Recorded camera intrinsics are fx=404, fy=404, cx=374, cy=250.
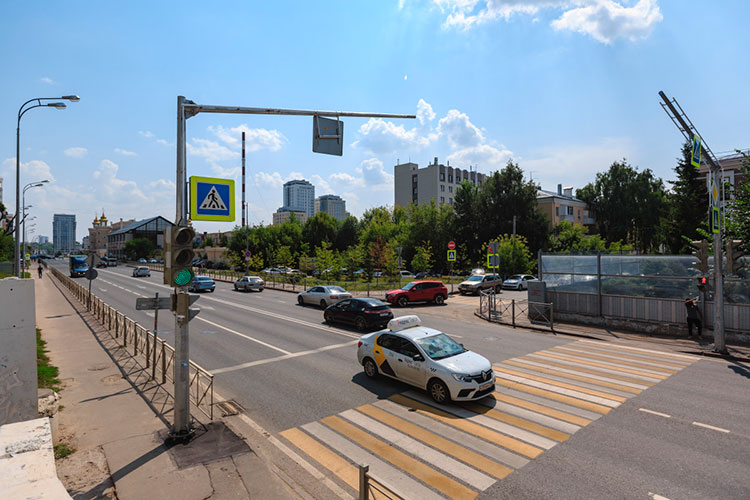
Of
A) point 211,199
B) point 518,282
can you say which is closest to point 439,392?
point 211,199

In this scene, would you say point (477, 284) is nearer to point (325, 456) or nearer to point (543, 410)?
point (543, 410)

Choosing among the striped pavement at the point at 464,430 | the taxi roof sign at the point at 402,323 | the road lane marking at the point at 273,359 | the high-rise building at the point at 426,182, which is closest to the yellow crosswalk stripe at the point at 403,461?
the striped pavement at the point at 464,430

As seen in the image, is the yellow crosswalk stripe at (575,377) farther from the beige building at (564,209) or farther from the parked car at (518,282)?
the beige building at (564,209)

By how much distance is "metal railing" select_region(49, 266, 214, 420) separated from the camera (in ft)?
29.3

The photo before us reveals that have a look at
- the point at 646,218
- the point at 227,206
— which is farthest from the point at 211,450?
the point at 646,218

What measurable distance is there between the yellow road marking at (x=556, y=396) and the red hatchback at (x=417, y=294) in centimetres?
1582

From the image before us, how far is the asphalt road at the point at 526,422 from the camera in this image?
19.3 ft

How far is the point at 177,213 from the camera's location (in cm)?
730

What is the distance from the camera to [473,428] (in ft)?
25.0

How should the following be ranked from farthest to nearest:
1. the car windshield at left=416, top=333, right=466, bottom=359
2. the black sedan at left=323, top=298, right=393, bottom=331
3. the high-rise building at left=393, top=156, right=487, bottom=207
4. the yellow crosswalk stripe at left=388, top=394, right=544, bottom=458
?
the high-rise building at left=393, top=156, right=487, bottom=207
the black sedan at left=323, top=298, right=393, bottom=331
the car windshield at left=416, top=333, right=466, bottom=359
the yellow crosswalk stripe at left=388, top=394, right=544, bottom=458

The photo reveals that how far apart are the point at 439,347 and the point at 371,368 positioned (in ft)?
6.88

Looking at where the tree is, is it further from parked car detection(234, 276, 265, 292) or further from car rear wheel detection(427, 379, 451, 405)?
car rear wheel detection(427, 379, 451, 405)

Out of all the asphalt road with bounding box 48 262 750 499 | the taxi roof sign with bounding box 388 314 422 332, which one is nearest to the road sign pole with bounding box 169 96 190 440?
the asphalt road with bounding box 48 262 750 499

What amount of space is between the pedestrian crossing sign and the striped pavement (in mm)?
4312
